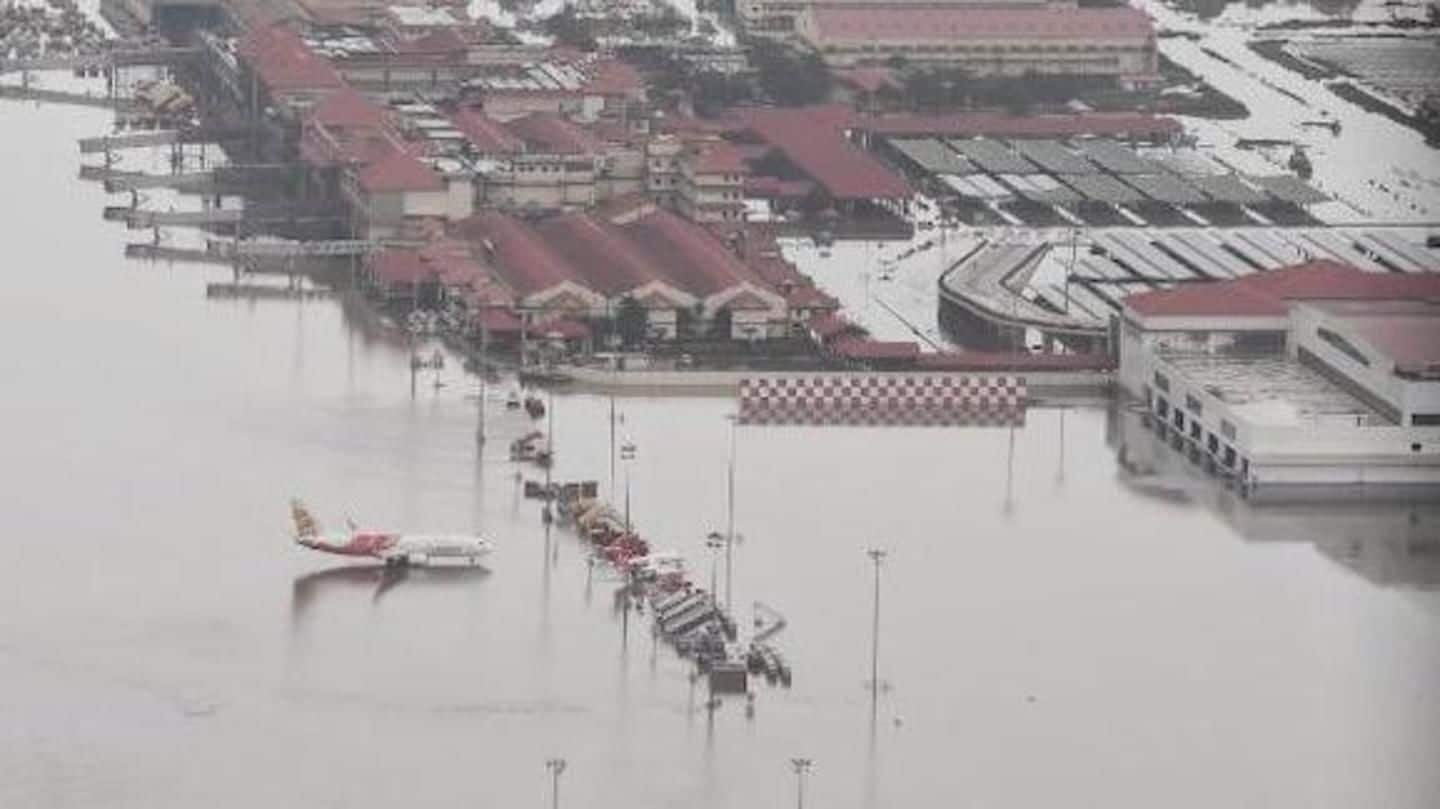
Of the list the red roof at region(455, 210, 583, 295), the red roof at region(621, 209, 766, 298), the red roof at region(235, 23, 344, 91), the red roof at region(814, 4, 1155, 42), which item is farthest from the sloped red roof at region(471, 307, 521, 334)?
the red roof at region(814, 4, 1155, 42)

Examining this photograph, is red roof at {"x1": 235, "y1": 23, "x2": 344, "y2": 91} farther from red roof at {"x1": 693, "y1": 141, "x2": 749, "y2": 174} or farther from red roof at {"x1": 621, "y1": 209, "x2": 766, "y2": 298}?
red roof at {"x1": 621, "y1": 209, "x2": 766, "y2": 298}

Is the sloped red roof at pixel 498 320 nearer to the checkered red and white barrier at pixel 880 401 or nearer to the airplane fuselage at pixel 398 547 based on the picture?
the checkered red and white barrier at pixel 880 401

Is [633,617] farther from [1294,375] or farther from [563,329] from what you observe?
[563,329]

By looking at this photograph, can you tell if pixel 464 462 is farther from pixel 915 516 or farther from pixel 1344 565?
pixel 1344 565

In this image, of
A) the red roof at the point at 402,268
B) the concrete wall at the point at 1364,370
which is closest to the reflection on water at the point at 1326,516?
the concrete wall at the point at 1364,370

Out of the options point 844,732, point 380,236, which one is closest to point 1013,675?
point 844,732
